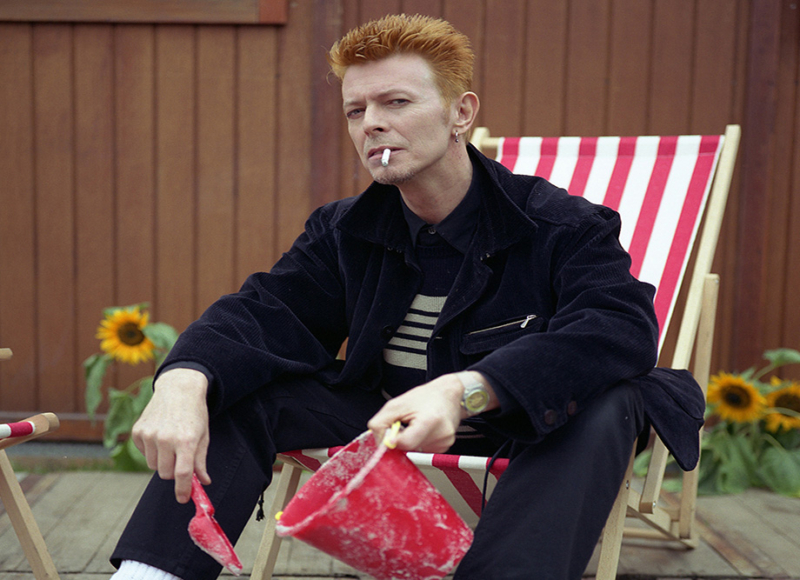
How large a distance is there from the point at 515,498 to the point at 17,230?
9.80ft

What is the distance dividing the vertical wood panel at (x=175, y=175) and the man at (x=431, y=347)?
5.68 ft

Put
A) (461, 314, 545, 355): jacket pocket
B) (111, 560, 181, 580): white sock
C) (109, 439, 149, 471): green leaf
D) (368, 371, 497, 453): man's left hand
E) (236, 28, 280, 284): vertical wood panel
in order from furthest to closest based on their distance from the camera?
(236, 28, 280, 284): vertical wood panel, (109, 439, 149, 471): green leaf, (461, 314, 545, 355): jacket pocket, (111, 560, 181, 580): white sock, (368, 371, 497, 453): man's left hand

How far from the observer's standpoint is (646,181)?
239 centimetres

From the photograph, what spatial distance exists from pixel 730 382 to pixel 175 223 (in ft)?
7.91

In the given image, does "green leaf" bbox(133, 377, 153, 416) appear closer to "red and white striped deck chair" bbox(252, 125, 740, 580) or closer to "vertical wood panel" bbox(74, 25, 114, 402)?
"vertical wood panel" bbox(74, 25, 114, 402)

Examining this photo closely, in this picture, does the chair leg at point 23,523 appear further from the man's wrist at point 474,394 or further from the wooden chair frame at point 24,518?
the man's wrist at point 474,394

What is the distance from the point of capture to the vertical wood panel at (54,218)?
3.31 metres


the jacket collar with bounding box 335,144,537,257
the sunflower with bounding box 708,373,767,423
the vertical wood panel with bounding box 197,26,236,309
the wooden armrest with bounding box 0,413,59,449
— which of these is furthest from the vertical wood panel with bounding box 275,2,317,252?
the sunflower with bounding box 708,373,767,423

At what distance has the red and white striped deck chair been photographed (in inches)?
74.4

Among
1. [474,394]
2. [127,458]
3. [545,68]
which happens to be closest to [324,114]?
[545,68]

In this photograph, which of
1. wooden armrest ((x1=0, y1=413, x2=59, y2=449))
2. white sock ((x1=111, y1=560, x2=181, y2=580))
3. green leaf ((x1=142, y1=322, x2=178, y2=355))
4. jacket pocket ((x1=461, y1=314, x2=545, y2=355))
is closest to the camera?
white sock ((x1=111, y1=560, x2=181, y2=580))

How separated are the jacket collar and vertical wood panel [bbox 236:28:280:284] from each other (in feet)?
5.45

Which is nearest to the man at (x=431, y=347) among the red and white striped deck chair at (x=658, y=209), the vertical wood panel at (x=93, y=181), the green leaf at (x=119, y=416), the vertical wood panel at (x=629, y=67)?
the red and white striped deck chair at (x=658, y=209)

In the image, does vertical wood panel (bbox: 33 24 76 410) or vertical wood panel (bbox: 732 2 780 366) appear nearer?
vertical wood panel (bbox: 732 2 780 366)
